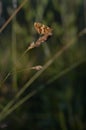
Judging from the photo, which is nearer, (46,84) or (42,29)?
(42,29)

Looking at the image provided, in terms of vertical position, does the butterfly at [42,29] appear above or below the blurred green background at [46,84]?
below

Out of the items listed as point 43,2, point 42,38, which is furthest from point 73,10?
point 42,38

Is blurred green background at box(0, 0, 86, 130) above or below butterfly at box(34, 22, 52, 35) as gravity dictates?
above

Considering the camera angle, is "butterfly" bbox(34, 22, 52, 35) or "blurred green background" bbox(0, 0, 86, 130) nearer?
"butterfly" bbox(34, 22, 52, 35)

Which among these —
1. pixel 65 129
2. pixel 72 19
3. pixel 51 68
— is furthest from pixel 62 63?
pixel 65 129

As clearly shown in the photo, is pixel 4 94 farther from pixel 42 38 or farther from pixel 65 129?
pixel 42 38

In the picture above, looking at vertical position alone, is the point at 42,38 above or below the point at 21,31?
below

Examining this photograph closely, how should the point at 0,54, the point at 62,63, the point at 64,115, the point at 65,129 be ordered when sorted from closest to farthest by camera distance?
the point at 65,129, the point at 64,115, the point at 62,63, the point at 0,54

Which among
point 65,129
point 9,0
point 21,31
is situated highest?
point 9,0

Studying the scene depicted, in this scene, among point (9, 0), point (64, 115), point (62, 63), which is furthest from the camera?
point (9, 0)

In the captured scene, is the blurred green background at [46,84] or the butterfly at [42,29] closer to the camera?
the butterfly at [42,29]

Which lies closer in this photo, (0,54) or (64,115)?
(64,115)
